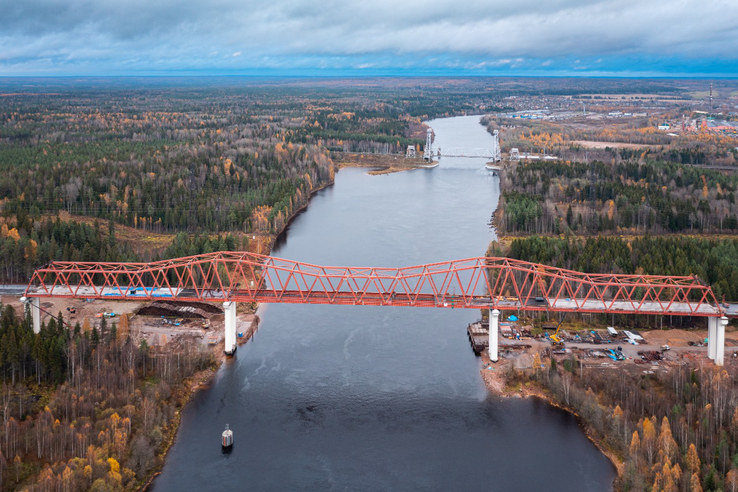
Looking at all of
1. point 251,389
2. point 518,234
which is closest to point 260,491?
point 251,389

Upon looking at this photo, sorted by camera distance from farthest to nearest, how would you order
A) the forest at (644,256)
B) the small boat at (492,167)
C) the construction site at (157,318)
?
the small boat at (492,167), the forest at (644,256), the construction site at (157,318)

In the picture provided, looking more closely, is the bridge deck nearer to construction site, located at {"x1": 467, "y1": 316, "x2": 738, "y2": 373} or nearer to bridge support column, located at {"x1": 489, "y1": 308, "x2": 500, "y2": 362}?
bridge support column, located at {"x1": 489, "y1": 308, "x2": 500, "y2": 362}

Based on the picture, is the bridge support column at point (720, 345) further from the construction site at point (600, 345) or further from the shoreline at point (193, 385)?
the shoreline at point (193, 385)

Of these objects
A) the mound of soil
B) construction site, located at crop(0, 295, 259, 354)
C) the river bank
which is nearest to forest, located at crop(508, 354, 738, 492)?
construction site, located at crop(0, 295, 259, 354)

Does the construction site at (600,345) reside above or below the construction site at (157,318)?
below

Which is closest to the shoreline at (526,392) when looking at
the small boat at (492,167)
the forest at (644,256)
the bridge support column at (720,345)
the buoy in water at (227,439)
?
the bridge support column at (720,345)

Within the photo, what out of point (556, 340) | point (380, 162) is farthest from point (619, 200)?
point (380, 162)

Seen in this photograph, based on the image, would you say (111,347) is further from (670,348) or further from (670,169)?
(670,169)

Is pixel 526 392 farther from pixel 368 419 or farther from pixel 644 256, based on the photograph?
pixel 644 256

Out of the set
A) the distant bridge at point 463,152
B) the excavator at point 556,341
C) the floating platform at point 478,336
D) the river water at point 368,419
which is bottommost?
the river water at point 368,419
